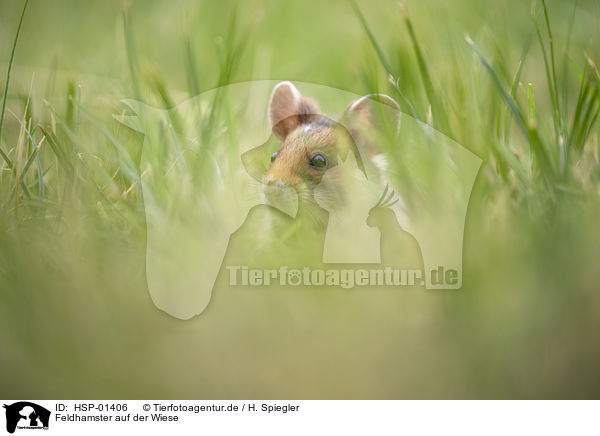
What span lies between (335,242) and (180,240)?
0.86 ft

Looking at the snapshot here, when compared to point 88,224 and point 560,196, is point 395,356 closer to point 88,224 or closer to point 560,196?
point 560,196

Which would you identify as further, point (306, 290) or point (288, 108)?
point (288, 108)

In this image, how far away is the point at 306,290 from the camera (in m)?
0.86

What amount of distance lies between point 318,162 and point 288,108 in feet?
0.44

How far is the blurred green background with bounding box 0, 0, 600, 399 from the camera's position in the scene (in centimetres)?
83

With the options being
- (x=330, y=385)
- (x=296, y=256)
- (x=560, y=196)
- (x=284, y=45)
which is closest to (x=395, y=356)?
(x=330, y=385)

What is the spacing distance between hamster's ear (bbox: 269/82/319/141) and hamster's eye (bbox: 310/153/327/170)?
88mm

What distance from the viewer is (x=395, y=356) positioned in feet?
2.76
